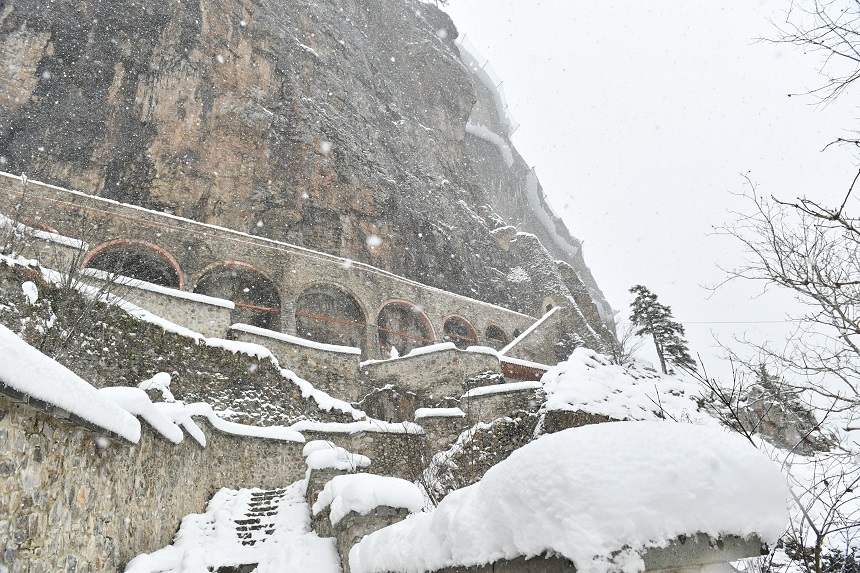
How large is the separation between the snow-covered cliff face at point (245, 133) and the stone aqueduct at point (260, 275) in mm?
1986

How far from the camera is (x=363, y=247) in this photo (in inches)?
853

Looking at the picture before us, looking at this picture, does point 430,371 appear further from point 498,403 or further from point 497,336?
point 497,336

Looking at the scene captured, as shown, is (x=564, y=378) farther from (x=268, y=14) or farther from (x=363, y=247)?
(x=268, y=14)

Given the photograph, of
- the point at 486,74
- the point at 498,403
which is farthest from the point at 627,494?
the point at 486,74

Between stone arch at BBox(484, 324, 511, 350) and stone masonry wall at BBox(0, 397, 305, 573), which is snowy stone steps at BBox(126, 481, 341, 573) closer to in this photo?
stone masonry wall at BBox(0, 397, 305, 573)

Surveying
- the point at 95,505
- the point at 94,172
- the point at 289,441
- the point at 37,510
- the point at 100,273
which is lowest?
the point at 94,172

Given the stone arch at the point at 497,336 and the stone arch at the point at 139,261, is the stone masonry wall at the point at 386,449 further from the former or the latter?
the stone arch at the point at 497,336

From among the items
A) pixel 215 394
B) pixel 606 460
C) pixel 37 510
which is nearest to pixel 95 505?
pixel 37 510

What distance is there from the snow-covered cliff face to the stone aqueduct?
199cm

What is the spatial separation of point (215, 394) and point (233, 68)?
17.3 metres

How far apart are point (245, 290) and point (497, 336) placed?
11.9 meters

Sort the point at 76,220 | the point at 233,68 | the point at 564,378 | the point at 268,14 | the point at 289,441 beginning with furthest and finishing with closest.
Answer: the point at 268,14 < the point at 233,68 < the point at 76,220 < the point at 564,378 < the point at 289,441

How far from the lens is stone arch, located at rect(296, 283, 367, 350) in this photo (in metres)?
18.6

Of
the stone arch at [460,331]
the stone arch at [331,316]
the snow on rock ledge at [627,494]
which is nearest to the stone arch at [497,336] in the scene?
the stone arch at [460,331]
